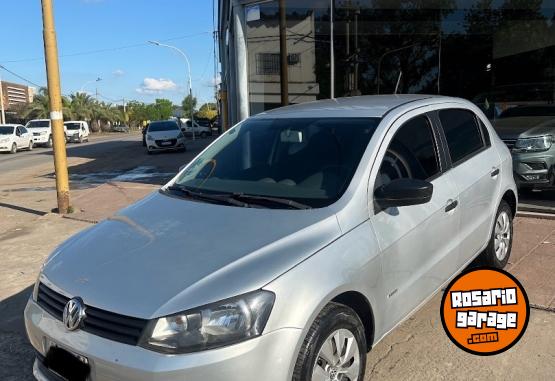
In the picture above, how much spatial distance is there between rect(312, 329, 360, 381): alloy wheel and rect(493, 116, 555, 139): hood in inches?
261

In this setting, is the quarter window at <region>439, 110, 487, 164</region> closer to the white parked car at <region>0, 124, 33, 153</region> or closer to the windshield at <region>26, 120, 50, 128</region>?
the white parked car at <region>0, 124, 33, 153</region>

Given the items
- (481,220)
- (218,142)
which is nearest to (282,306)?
(218,142)

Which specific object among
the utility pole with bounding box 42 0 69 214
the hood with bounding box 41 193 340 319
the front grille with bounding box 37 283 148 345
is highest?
the utility pole with bounding box 42 0 69 214

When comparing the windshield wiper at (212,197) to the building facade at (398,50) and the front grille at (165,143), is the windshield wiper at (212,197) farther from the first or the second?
the front grille at (165,143)

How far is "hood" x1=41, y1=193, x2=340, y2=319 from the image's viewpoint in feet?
7.89

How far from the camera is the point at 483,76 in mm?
10922

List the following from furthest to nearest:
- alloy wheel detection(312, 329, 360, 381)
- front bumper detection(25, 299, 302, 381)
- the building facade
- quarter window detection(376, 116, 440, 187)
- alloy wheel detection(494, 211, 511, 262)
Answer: the building facade
alloy wheel detection(494, 211, 511, 262)
quarter window detection(376, 116, 440, 187)
alloy wheel detection(312, 329, 360, 381)
front bumper detection(25, 299, 302, 381)

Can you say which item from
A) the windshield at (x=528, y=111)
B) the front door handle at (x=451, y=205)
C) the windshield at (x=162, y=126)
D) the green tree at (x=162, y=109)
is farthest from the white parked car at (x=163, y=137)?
the green tree at (x=162, y=109)

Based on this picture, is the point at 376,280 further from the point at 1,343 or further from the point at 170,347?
the point at 1,343

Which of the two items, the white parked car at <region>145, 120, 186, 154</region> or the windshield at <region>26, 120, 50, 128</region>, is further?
the windshield at <region>26, 120, 50, 128</region>

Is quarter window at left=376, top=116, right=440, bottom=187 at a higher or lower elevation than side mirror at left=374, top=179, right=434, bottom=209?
higher

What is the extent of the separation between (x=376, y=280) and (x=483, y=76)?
9.20 metres

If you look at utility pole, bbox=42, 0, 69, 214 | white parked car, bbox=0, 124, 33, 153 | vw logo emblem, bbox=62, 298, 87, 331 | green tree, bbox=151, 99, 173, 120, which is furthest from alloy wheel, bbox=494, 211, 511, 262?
green tree, bbox=151, 99, 173, 120

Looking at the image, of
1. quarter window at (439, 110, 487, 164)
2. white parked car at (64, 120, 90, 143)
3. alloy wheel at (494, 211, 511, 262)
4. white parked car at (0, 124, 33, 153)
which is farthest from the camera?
white parked car at (64, 120, 90, 143)
